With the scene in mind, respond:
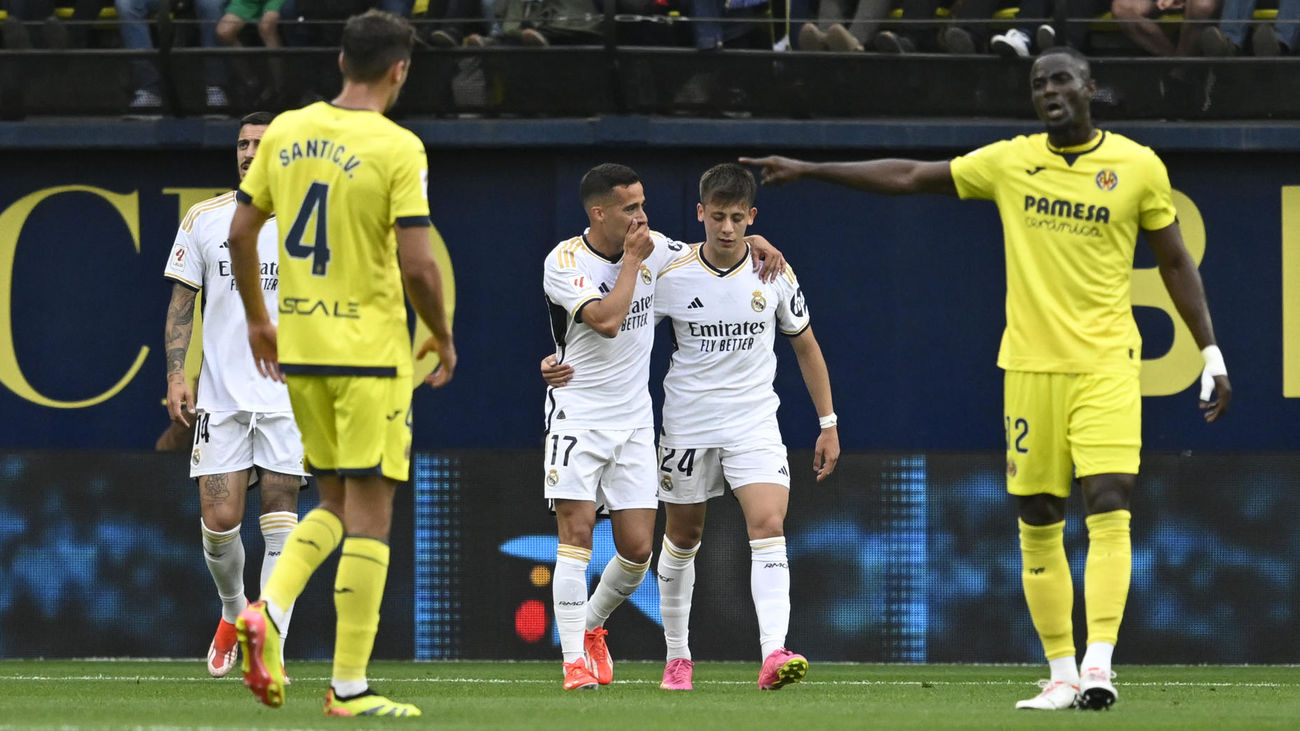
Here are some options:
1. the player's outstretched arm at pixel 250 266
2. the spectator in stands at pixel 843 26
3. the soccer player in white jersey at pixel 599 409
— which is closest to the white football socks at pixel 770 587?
the soccer player in white jersey at pixel 599 409

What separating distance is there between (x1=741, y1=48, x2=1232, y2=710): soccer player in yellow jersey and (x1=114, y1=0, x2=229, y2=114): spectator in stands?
6.12 m

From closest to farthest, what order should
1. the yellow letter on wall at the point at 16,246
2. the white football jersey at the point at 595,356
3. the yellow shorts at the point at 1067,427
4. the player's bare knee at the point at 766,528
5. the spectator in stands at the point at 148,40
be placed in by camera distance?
the yellow shorts at the point at 1067,427 → the player's bare knee at the point at 766,528 → the white football jersey at the point at 595,356 → the spectator in stands at the point at 148,40 → the yellow letter on wall at the point at 16,246

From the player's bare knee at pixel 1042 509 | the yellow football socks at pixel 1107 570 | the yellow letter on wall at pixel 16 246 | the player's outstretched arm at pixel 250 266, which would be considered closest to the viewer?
the player's outstretched arm at pixel 250 266

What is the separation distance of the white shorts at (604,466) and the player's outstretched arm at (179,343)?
1.68 metres

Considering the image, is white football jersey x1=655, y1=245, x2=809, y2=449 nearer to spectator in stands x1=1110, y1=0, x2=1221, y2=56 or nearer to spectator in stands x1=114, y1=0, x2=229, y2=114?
spectator in stands x1=1110, y1=0, x2=1221, y2=56

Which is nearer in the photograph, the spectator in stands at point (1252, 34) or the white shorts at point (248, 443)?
the white shorts at point (248, 443)

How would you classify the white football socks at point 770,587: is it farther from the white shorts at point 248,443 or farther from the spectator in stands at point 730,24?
the spectator in stands at point 730,24

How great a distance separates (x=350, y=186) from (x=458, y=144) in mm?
5993

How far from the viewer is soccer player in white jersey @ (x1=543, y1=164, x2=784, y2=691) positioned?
8.16 metres

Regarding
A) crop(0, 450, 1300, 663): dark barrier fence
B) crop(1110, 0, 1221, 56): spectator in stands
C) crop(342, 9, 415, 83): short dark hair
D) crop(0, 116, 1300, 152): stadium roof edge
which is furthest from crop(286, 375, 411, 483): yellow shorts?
crop(1110, 0, 1221, 56): spectator in stands

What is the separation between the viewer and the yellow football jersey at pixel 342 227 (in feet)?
19.9

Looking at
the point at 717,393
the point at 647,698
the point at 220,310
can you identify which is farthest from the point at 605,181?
the point at 647,698

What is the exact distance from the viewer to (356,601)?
6.05 metres

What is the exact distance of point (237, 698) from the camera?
7.48 metres
